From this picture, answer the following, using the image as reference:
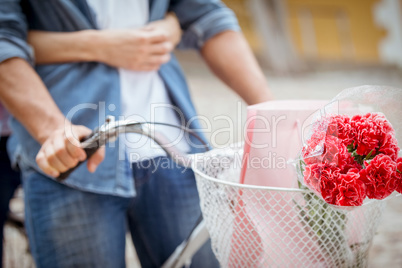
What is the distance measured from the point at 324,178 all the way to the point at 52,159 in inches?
21.1

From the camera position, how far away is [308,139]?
0.67 m

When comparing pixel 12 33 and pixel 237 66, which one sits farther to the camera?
pixel 237 66

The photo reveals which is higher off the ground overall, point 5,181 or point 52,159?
point 52,159

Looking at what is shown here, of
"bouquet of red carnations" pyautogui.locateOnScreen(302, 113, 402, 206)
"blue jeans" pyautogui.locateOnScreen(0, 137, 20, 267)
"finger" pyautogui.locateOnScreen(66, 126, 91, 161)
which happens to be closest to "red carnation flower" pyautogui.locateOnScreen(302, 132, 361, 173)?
"bouquet of red carnations" pyautogui.locateOnScreen(302, 113, 402, 206)

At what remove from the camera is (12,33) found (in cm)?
102

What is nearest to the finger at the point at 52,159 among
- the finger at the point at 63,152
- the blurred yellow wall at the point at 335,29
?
the finger at the point at 63,152

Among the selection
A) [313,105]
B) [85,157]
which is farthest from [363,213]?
[85,157]

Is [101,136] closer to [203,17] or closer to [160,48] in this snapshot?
[160,48]

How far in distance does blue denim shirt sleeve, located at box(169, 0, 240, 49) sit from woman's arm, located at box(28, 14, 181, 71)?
167mm

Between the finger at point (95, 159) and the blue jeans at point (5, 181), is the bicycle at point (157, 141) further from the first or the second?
the blue jeans at point (5, 181)

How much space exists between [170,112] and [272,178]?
1.59 ft

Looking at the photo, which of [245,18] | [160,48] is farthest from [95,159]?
[245,18]

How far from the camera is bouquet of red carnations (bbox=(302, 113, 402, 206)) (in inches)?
25.0

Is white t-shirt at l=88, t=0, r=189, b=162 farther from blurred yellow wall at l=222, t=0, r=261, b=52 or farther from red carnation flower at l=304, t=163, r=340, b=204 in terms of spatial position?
blurred yellow wall at l=222, t=0, r=261, b=52
